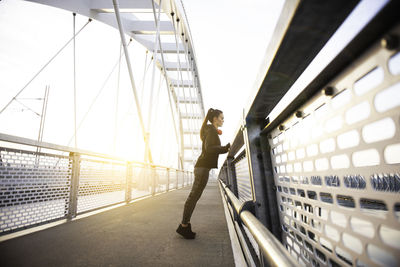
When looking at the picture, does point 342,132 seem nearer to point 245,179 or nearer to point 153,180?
point 245,179

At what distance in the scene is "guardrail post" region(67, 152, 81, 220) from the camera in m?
2.92

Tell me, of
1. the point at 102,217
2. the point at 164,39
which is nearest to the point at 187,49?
the point at 164,39

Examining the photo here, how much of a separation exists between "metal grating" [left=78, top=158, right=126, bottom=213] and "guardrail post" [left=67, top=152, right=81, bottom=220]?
87mm

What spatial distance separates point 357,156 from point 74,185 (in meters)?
3.56

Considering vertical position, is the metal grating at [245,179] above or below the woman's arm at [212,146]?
below

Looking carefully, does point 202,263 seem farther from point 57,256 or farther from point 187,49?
point 187,49

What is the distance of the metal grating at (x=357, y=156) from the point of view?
46 cm

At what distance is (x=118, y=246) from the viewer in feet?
6.05

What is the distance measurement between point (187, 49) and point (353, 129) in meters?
21.2

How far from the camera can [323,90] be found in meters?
0.67

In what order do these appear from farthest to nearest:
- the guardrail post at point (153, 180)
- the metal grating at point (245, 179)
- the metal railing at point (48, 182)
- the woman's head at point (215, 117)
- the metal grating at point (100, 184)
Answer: the guardrail post at point (153, 180), the metal grating at point (100, 184), the woman's head at point (215, 117), the metal railing at point (48, 182), the metal grating at point (245, 179)

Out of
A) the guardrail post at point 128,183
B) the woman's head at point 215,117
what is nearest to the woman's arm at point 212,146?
the woman's head at point 215,117

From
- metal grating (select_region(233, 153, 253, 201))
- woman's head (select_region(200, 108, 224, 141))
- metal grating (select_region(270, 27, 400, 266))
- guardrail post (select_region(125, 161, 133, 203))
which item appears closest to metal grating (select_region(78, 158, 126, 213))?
guardrail post (select_region(125, 161, 133, 203))

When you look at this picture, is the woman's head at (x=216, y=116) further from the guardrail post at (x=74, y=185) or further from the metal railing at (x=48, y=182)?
the guardrail post at (x=74, y=185)
